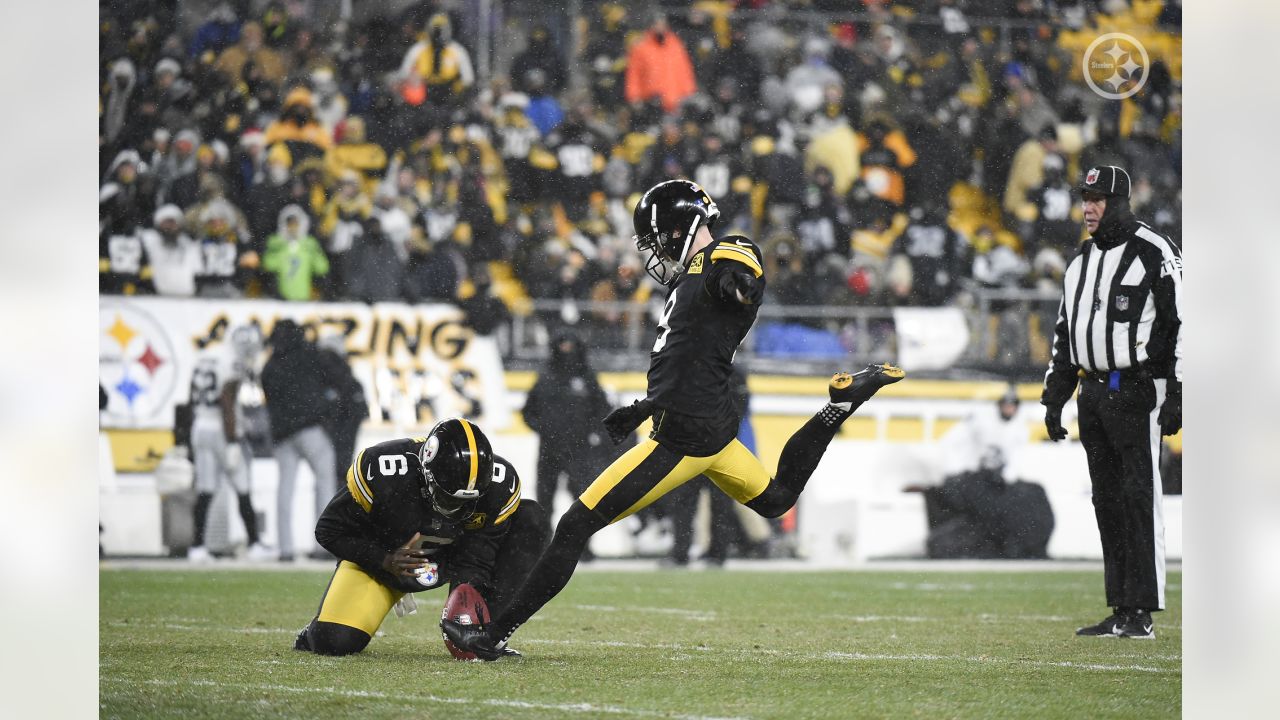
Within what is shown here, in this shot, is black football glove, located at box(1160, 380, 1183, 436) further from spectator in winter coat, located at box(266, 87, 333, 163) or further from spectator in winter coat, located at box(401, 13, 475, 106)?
spectator in winter coat, located at box(401, 13, 475, 106)

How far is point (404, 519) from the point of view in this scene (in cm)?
400

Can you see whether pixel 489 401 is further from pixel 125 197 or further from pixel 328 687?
pixel 328 687

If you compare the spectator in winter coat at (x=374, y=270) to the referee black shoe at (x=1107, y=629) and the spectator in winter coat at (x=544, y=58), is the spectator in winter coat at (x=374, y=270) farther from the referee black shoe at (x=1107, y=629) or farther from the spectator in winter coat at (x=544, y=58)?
the referee black shoe at (x=1107, y=629)

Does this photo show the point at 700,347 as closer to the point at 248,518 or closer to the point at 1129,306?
the point at 1129,306

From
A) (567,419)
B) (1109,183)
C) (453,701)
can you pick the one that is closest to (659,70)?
(567,419)

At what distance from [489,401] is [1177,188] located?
14.3 feet

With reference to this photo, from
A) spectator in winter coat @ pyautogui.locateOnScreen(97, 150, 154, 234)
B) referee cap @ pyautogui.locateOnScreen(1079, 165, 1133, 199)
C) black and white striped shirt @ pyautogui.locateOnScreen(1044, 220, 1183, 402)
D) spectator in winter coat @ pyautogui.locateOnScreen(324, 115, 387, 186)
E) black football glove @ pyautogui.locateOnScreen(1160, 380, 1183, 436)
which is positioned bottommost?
black football glove @ pyautogui.locateOnScreen(1160, 380, 1183, 436)

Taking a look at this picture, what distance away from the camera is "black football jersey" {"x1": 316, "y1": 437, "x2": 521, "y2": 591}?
3922mm

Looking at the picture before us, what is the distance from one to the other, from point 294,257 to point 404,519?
14.4ft

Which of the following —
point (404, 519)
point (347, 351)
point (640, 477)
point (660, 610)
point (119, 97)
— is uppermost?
point (119, 97)

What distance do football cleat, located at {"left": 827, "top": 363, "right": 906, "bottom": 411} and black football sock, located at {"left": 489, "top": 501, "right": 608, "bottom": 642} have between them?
2.41ft

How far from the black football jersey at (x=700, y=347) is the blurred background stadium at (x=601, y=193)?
→ 13.2 ft

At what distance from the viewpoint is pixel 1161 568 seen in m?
4.44

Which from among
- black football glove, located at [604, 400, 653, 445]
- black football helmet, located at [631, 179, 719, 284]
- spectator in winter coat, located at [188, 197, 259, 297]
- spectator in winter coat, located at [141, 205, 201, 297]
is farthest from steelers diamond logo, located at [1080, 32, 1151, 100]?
black football glove, located at [604, 400, 653, 445]
